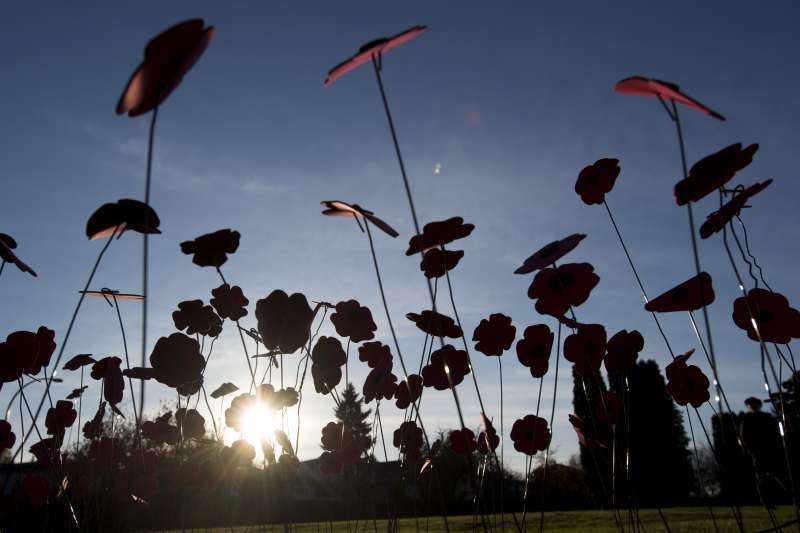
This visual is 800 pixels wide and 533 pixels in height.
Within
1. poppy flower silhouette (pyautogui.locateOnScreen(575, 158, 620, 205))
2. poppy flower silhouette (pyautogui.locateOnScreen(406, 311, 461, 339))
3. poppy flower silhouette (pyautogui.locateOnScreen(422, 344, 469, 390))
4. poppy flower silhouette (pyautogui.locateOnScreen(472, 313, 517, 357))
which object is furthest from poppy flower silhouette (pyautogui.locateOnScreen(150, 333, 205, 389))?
poppy flower silhouette (pyautogui.locateOnScreen(575, 158, 620, 205))

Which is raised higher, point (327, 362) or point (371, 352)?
point (371, 352)

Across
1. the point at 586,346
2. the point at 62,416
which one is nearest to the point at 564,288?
the point at 586,346

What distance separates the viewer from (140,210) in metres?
1.24

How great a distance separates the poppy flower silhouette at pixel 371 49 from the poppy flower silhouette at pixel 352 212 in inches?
13.4

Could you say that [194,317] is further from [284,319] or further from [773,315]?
[773,315]

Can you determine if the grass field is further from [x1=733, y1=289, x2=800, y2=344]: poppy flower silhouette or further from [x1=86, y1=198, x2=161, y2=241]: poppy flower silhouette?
[x1=86, y1=198, x2=161, y2=241]: poppy flower silhouette

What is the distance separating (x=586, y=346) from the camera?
2037 millimetres

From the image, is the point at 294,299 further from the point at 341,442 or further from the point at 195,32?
the point at 341,442

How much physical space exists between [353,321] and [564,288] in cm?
104

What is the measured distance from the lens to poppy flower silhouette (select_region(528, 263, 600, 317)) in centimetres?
182

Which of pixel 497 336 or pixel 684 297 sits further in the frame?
pixel 497 336

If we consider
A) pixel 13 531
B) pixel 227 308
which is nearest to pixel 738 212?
pixel 227 308

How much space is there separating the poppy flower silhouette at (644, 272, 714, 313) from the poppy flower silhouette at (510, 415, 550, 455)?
109 centimetres

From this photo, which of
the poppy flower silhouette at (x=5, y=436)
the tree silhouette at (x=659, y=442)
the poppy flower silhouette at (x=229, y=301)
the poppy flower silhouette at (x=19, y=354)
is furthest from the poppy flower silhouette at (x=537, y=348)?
the tree silhouette at (x=659, y=442)
